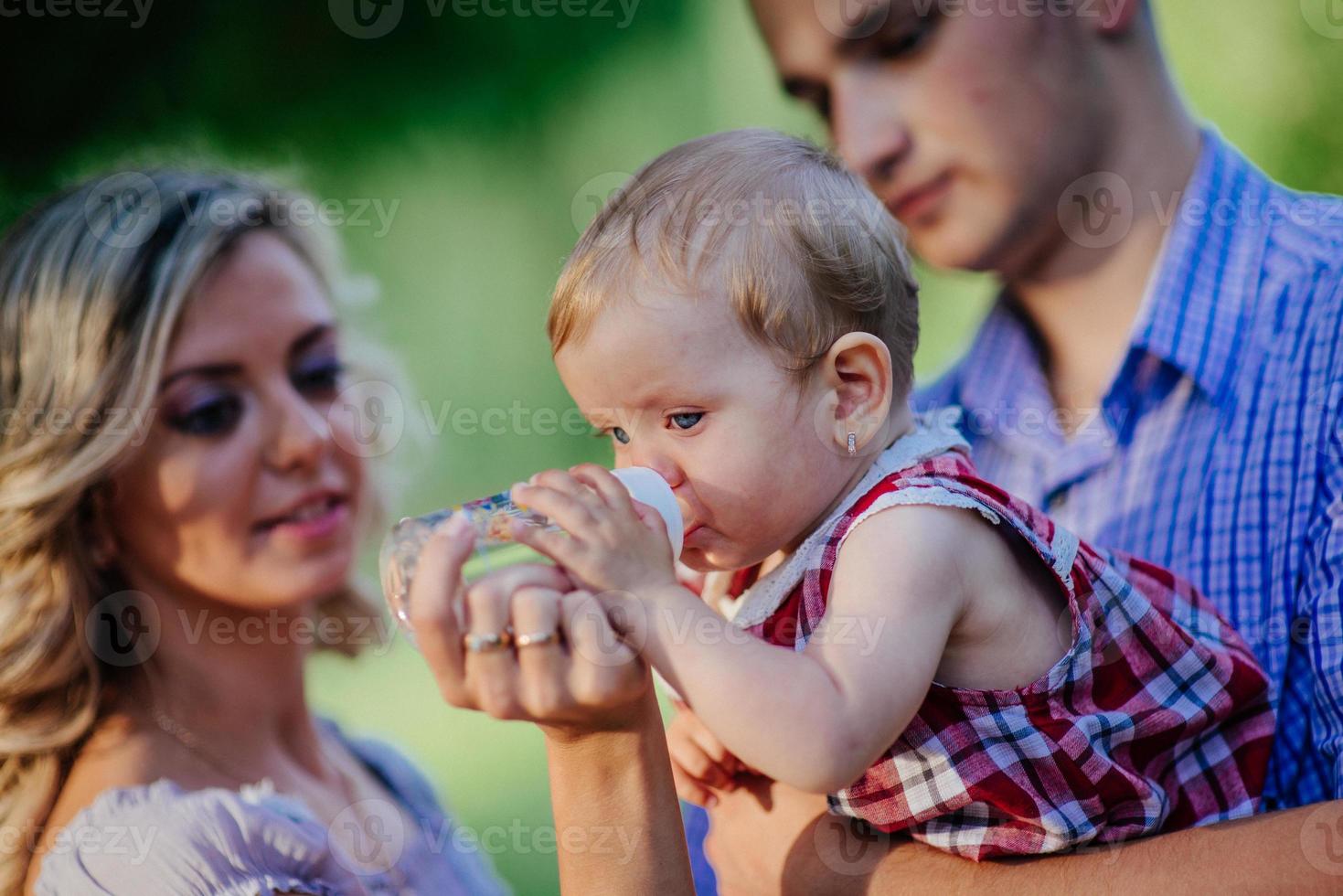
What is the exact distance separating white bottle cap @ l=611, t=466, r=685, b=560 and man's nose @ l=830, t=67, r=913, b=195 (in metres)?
0.99

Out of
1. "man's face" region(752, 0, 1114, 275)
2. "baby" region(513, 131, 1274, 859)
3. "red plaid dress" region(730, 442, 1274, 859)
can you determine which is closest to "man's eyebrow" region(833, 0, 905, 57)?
"man's face" region(752, 0, 1114, 275)

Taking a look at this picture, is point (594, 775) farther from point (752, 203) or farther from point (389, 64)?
point (389, 64)

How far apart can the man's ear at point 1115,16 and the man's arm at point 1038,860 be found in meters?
1.27

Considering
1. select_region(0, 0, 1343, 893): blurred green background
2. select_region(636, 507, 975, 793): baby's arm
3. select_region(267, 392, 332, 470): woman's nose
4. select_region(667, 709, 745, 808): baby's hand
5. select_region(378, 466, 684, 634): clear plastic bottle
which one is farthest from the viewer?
select_region(0, 0, 1343, 893): blurred green background

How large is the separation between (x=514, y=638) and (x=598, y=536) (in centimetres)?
11

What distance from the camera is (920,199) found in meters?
1.89

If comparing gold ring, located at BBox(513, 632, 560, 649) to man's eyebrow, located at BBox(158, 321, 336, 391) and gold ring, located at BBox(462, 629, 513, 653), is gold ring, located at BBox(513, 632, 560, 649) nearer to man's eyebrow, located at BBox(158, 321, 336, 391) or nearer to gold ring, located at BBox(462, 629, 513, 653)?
gold ring, located at BBox(462, 629, 513, 653)

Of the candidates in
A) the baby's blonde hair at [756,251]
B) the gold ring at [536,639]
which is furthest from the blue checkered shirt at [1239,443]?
the gold ring at [536,639]

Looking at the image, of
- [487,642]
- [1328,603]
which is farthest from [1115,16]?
[487,642]

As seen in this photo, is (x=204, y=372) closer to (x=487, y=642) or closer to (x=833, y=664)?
(x=487, y=642)

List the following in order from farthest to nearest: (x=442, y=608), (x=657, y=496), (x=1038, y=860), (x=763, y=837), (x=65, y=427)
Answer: (x=65, y=427)
(x=763, y=837)
(x=1038, y=860)
(x=657, y=496)
(x=442, y=608)

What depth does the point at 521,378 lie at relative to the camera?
296 centimetres

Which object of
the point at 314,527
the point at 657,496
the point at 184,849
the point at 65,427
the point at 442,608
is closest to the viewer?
the point at 442,608

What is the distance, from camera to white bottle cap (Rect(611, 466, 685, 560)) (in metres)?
1.03
